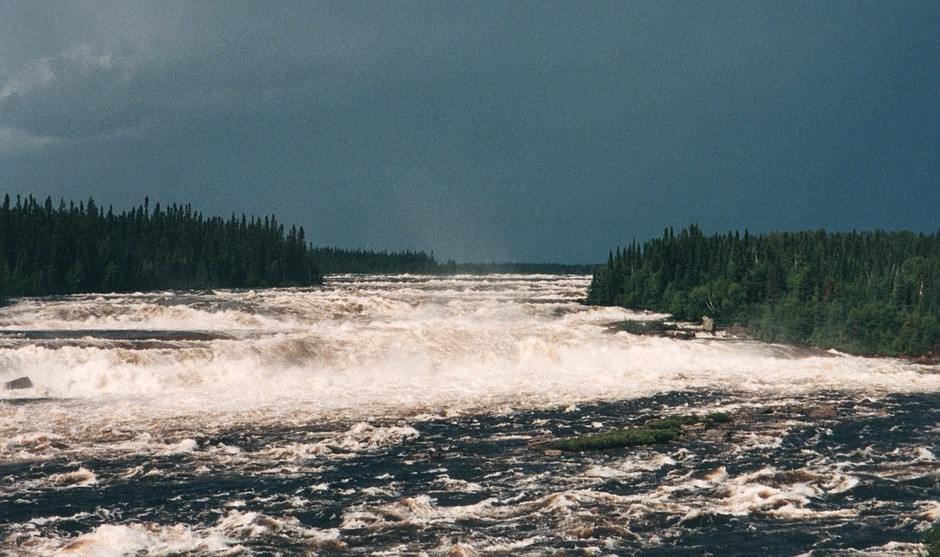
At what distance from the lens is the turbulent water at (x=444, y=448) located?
859 inches

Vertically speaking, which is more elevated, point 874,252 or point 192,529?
point 874,252

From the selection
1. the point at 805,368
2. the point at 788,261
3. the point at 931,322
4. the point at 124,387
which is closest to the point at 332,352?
the point at 124,387

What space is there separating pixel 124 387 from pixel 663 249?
265 ft

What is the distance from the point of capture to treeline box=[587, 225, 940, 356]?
64.1 metres

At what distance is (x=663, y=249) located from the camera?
372 feet

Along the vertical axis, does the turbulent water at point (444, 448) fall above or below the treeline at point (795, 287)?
below

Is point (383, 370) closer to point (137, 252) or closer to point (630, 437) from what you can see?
point (630, 437)

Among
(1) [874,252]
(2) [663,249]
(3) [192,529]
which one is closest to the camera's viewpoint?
(3) [192,529]

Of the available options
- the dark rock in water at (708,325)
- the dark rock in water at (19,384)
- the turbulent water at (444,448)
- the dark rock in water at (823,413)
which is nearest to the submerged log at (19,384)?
the dark rock in water at (19,384)

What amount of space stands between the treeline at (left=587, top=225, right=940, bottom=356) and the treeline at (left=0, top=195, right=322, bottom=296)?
197 ft

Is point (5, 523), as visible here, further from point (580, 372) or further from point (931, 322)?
point (931, 322)

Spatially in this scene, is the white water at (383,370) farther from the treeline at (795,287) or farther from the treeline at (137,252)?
the treeline at (137,252)

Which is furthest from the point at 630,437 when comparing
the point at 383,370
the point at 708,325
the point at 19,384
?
the point at 708,325

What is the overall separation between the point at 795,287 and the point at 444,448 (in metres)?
53.0
